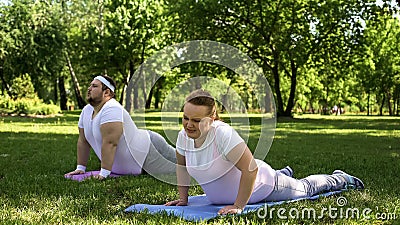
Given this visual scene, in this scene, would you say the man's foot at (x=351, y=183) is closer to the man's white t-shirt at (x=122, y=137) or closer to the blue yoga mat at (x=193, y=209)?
the blue yoga mat at (x=193, y=209)

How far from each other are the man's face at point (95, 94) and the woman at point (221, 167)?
7.21 ft

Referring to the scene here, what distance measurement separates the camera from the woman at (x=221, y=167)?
363 centimetres

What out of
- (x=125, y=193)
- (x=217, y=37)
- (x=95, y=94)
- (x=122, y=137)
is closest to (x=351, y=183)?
(x=125, y=193)

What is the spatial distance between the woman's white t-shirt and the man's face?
87.3 inches

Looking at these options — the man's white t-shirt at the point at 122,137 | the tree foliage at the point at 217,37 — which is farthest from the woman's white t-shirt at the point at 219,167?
the man's white t-shirt at the point at 122,137

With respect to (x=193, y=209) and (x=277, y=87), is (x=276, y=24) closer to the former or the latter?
(x=277, y=87)

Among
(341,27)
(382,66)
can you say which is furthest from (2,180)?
(382,66)

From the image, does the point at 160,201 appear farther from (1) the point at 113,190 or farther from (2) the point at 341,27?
(2) the point at 341,27

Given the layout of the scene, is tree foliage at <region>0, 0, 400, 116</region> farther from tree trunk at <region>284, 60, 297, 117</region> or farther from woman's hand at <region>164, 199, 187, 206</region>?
woman's hand at <region>164, 199, 187, 206</region>

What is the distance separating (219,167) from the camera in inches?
152

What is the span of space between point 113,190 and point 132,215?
120cm

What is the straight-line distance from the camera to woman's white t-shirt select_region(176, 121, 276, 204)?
3670 millimetres

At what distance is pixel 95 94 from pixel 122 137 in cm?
64

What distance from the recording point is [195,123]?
3.62 metres
